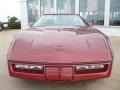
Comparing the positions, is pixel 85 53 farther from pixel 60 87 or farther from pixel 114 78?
pixel 114 78

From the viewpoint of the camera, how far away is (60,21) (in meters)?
4.32

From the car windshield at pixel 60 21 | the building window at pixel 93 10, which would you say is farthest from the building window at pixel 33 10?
the car windshield at pixel 60 21

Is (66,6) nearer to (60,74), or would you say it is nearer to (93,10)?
(93,10)

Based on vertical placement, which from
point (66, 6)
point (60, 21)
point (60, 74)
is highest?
point (66, 6)

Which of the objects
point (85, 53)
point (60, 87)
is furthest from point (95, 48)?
point (60, 87)

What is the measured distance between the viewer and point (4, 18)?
1569cm

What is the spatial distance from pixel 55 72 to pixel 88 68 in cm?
47

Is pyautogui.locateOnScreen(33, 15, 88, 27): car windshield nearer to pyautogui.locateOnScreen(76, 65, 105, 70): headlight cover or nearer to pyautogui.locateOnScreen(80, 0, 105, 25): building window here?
pyautogui.locateOnScreen(76, 65, 105, 70): headlight cover

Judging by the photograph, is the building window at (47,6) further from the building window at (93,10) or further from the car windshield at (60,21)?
the car windshield at (60,21)

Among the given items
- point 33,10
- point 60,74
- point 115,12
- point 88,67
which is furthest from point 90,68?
point 33,10

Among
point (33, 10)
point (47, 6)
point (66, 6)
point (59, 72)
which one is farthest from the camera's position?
point (33, 10)

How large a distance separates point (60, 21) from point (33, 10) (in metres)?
7.75

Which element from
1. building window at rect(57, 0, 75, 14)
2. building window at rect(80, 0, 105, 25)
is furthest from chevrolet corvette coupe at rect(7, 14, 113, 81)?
building window at rect(57, 0, 75, 14)

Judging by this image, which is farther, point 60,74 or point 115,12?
point 115,12
